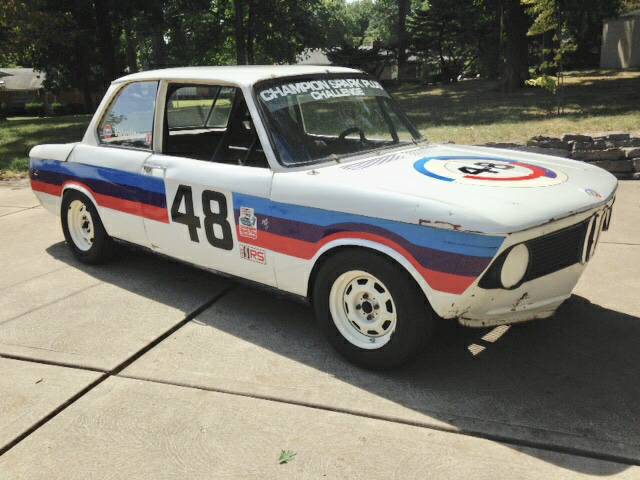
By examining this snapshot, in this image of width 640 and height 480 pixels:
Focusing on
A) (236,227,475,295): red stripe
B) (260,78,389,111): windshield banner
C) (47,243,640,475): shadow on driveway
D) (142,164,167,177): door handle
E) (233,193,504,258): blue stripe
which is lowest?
(47,243,640,475): shadow on driveway

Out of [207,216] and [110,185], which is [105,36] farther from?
[207,216]

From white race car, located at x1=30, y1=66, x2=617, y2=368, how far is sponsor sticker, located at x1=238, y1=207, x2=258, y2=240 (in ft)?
0.04

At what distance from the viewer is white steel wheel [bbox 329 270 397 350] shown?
3.30 metres

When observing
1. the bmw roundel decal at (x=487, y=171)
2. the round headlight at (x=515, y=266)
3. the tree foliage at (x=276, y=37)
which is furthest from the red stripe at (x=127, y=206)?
the tree foliage at (x=276, y=37)

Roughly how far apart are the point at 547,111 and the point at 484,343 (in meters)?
12.7

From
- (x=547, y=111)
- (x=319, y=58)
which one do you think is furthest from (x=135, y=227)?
(x=319, y=58)

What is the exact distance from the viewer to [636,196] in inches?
278

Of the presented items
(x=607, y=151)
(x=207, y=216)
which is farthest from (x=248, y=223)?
(x=607, y=151)

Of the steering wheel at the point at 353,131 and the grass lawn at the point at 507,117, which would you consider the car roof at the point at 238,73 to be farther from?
the grass lawn at the point at 507,117

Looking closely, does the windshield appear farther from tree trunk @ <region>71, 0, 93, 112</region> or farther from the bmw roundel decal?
tree trunk @ <region>71, 0, 93, 112</region>

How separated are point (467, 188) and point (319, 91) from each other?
1.46 metres

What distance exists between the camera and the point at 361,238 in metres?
3.22

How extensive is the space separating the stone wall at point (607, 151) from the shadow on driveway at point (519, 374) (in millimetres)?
4016

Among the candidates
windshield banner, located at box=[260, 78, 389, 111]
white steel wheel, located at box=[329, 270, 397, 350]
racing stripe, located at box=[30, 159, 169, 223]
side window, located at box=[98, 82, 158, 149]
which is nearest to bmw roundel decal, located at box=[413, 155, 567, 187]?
white steel wheel, located at box=[329, 270, 397, 350]
